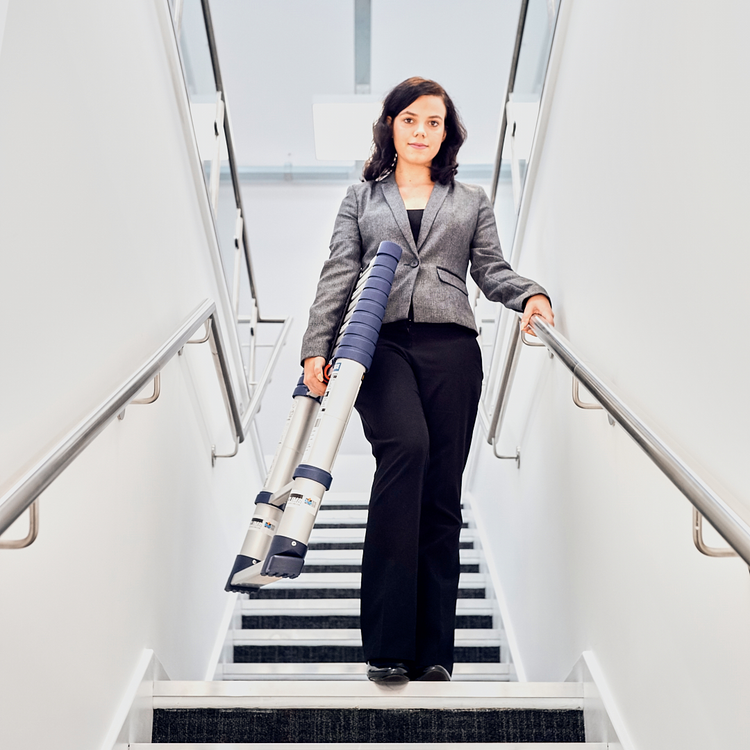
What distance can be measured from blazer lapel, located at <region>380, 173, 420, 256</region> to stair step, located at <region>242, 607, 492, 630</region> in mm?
1578

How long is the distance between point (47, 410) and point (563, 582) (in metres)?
1.45

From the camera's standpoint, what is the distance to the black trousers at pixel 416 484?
1772mm

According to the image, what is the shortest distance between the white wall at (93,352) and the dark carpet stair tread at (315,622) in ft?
2.22

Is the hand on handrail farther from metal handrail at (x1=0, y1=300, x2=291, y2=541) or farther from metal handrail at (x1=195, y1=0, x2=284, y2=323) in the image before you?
metal handrail at (x1=195, y1=0, x2=284, y2=323)

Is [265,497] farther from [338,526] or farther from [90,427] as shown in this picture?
[338,526]

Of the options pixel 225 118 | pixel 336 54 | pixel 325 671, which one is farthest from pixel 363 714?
pixel 336 54

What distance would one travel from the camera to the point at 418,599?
1.86 meters

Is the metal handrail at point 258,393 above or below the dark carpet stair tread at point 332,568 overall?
above

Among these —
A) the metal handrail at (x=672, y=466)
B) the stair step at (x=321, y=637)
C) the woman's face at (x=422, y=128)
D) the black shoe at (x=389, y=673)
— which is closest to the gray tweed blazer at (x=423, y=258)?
the woman's face at (x=422, y=128)

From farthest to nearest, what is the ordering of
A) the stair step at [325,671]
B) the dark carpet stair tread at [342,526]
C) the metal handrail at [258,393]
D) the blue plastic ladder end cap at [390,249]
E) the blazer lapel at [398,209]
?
the dark carpet stair tread at [342,526], the metal handrail at [258,393], the stair step at [325,671], the blazer lapel at [398,209], the blue plastic ladder end cap at [390,249]

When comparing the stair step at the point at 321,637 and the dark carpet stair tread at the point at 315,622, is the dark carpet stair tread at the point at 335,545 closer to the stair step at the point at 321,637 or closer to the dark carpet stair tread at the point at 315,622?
the dark carpet stair tread at the point at 315,622

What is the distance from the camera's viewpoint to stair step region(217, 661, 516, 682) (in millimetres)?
2447

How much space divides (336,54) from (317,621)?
168 inches

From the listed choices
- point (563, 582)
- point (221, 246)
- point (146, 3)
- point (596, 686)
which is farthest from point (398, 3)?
point (596, 686)
